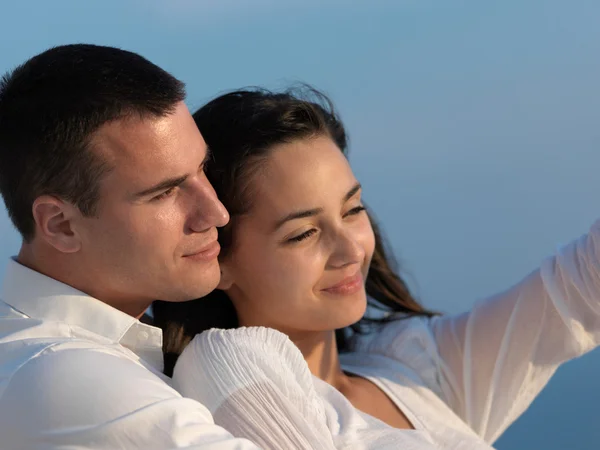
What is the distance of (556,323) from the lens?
100 inches

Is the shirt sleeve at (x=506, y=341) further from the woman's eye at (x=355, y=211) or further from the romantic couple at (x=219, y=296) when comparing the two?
the woman's eye at (x=355, y=211)

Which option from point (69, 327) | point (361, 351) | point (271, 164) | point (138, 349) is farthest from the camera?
point (361, 351)

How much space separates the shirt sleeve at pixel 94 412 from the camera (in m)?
1.72

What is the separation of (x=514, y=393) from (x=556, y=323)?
239 mm

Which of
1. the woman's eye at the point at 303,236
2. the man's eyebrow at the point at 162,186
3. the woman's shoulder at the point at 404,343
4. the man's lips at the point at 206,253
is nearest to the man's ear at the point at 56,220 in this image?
the man's eyebrow at the point at 162,186

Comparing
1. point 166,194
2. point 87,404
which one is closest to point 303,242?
point 166,194

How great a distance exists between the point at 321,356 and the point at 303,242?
1.14 feet

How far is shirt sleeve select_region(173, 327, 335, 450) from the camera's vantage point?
6.23 ft

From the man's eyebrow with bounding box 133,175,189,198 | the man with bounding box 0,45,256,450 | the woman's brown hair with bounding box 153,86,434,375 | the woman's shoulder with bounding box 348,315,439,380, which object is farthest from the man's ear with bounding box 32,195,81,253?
the woman's shoulder with bounding box 348,315,439,380

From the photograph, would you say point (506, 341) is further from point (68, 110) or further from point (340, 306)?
point (68, 110)

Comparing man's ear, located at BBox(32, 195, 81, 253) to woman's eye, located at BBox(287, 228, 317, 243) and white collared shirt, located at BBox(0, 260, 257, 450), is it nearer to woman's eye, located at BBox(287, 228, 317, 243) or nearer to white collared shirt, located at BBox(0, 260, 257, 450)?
white collared shirt, located at BBox(0, 260, 257, 450)

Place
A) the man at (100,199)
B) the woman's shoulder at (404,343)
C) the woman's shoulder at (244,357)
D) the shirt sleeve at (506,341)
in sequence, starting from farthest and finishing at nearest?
the woman's shoulder at (404,343), the shirt sleeve at (506,341), the man at (100,199), the woman's shoulder at (244,357)

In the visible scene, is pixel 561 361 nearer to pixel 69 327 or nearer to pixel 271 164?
pixel 271 164

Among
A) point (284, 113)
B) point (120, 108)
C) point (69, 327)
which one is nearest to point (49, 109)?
point (120, 108)
